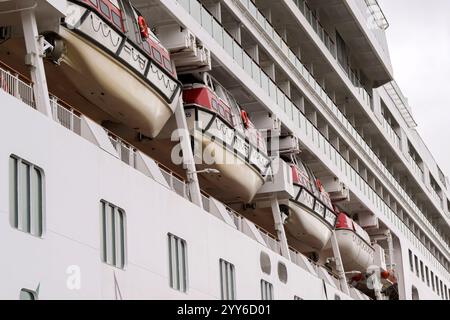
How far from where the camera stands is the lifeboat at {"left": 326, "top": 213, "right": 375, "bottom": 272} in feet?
113

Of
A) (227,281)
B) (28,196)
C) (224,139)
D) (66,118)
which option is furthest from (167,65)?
(28,196)

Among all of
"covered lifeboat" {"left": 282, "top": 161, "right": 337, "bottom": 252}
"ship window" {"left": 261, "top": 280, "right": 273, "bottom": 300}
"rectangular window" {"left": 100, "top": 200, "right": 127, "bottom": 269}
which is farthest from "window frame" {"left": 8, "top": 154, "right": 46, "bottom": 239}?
"covered lifeboat" {"left": 282, "top": 161, "right": 337, "bottom": 252}

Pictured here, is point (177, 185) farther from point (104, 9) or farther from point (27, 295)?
point (27, 295)

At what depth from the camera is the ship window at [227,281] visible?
22.3 m

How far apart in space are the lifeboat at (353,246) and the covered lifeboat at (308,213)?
1.50 metres

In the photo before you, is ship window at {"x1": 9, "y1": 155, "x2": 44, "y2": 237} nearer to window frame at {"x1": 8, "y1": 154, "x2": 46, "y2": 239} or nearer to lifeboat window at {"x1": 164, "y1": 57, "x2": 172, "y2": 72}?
window frame at {"x1": 8, "y1": 154, "x2": 46, "y2": 239}

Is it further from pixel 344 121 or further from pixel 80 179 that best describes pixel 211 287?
pixel 344 121

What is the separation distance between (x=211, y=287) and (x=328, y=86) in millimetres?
17079

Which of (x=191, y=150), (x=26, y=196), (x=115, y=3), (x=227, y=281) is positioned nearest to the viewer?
(x=26, y=196)

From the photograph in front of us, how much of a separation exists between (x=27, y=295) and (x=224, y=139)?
1007 cm

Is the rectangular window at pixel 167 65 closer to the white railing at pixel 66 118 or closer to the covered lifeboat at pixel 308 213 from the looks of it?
the white railing at pixel 66 118

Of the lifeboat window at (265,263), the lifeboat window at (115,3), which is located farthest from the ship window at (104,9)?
the lifeboat window at (265,263)

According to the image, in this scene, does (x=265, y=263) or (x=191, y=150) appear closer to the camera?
(x=191, y=150)

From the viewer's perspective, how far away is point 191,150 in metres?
22.8
